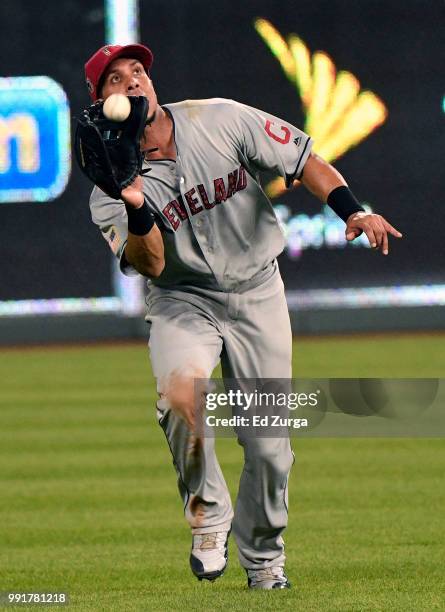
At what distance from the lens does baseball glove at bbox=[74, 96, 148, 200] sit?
14.9 ft

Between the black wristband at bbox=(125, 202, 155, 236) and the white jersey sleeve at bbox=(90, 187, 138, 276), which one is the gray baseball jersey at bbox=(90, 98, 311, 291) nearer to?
the white jersey sleeve at bbox=(90, 187, 138, 276)

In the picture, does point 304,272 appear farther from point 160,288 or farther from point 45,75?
point 160,288

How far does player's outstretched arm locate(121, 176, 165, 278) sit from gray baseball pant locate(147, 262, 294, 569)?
0.26 m

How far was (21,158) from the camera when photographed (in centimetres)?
1636

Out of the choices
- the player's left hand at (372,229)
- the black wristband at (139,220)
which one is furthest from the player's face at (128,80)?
the player's left hand at (372,229)

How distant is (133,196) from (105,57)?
1.95 feet

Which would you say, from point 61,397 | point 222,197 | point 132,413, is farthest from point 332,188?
point 61,397

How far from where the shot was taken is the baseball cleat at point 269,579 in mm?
4852

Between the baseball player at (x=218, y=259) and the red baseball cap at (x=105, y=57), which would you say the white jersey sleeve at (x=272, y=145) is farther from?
the red baseball cap at (x=105, y=57)

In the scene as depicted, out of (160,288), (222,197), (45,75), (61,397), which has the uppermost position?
(45,75)

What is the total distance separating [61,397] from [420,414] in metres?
5.78

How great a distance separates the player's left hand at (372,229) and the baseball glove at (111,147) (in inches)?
27.9

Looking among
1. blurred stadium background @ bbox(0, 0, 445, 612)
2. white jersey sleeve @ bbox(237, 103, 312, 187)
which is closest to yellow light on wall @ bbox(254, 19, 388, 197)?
blurred stadium background @ bbox(0, 0, 445, 612)

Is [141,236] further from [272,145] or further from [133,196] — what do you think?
[272,145]
